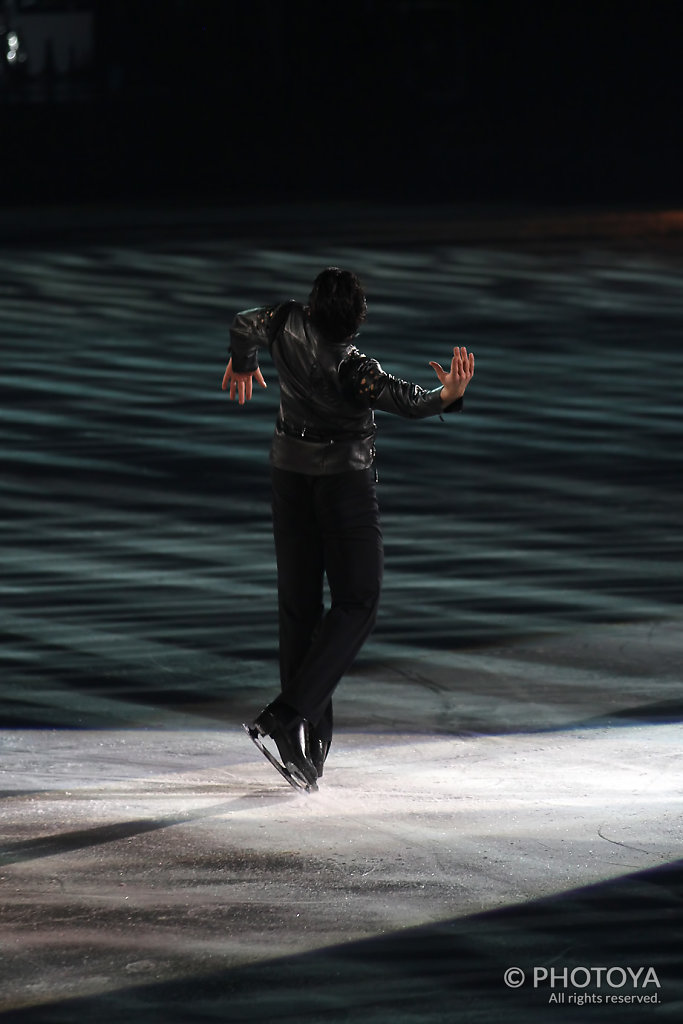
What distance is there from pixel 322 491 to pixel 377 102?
2958 cm

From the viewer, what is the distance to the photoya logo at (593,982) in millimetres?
4000

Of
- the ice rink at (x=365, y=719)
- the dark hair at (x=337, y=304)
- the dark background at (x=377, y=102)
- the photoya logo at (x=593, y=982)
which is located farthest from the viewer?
the dark background at (x=377, y=102)

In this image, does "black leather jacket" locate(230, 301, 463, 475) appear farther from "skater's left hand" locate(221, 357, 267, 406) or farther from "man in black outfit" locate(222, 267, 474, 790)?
"skater's left hand" locate(221, 357, 267, 406)

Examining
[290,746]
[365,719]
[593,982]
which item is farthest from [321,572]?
[593,982]

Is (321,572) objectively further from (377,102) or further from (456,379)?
(377,102)

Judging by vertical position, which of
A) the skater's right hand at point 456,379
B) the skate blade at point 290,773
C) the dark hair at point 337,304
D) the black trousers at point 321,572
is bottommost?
the skate blade at point 290,773

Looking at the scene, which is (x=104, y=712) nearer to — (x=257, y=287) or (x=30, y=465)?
(x=30, y=465)

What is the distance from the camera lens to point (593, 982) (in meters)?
4.07

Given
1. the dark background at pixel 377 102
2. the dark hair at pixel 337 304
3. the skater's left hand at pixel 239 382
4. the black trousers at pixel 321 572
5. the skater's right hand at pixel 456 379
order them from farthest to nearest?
the dark background at pixel 377 102
the skater's left hand at pixel 239 382
the black trousers at pixel 321 572
the dark hair at pixel 337 304
the skater's right hand at pixel 456 379

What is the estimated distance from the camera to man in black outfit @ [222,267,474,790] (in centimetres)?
523

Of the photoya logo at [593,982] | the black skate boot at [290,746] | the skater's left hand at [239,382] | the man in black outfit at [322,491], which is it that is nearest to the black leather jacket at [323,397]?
the man in black outfit at [322,491]

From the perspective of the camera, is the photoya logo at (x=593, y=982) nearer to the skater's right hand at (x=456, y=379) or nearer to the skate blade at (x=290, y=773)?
the skate blade at (x=290, y=773)

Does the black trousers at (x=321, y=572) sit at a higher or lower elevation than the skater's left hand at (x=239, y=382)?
lower

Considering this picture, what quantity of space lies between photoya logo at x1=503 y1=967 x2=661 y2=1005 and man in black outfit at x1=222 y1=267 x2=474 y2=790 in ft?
4.34
